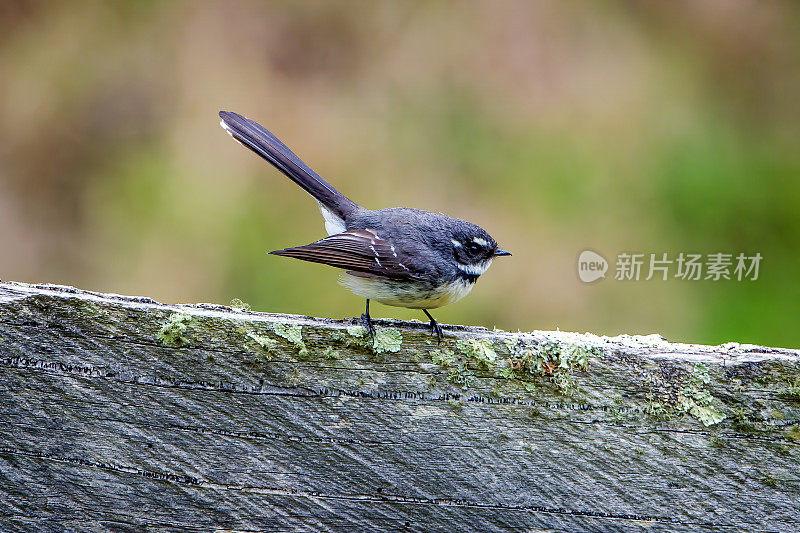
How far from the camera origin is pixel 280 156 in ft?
12.6

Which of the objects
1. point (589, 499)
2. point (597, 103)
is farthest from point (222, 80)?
point (589, 499)

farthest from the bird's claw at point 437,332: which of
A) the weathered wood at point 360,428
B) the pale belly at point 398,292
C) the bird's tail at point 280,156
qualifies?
the bird's tail at point 280,156

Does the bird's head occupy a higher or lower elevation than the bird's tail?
lower

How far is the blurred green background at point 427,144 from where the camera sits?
16.7 feet

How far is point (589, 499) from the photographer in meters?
1.99

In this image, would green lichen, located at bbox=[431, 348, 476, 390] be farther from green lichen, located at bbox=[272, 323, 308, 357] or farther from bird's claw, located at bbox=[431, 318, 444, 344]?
green lichen, located at bbox=[272, 323, 308, 357]

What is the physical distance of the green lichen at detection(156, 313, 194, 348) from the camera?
192 cm

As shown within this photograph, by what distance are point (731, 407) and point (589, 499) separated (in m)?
0.48

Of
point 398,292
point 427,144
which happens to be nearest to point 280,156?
point 398,292

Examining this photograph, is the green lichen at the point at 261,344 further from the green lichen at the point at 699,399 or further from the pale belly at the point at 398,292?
the pale belly at the point at 398,292

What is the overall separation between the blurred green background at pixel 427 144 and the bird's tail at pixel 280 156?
108 centimetres

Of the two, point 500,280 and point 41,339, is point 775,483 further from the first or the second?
point 500,280

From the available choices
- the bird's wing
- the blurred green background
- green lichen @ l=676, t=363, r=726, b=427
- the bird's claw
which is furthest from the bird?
green lichen @ l=676, t=363, r=726, b=427

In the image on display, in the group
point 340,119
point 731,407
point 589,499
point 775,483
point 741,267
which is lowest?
point 589,499
